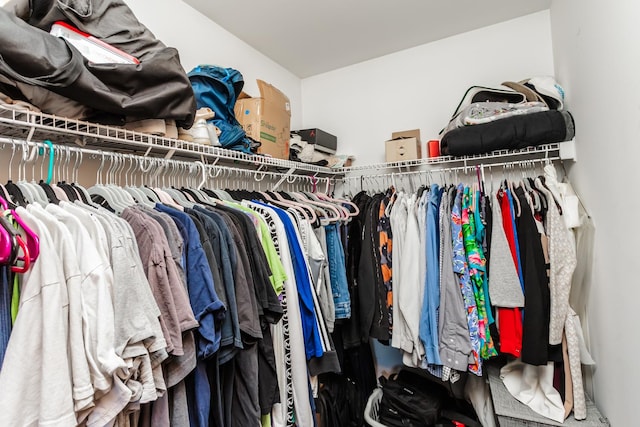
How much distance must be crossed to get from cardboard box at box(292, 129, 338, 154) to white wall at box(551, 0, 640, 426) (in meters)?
1.34

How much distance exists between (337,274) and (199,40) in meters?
1.43

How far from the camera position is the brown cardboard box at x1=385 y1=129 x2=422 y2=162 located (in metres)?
2.07

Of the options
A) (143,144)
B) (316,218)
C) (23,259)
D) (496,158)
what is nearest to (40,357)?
(23,259)

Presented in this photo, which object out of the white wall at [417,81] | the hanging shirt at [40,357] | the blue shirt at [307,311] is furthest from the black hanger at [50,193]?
the white wall at [417,81]

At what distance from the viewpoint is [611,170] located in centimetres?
117

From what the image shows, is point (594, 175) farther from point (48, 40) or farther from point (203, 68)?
point (48, 40)

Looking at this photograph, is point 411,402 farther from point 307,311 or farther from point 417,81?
point 417,81

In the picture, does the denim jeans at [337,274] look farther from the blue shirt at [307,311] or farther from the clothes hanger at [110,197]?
the clothes hanger at [110,197]

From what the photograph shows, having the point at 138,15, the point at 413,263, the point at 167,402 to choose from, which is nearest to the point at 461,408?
the point at 413,263

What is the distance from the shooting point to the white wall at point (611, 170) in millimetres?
1006

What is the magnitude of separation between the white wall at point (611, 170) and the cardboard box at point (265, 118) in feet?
4.61

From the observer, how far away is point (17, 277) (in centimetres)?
71

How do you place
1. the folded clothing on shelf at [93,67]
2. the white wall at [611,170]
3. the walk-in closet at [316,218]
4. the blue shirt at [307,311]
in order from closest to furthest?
1. the walk-in closet at [316,218]
2. the folded clothing on shelf at [93,67]
3. the white wall at [611,170]
4. the blue shirt at [307,311]

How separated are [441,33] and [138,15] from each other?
1.69 metres
